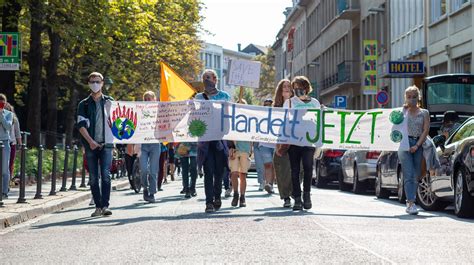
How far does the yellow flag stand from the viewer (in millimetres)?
21547

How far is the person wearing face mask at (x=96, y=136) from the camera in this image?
15383mm

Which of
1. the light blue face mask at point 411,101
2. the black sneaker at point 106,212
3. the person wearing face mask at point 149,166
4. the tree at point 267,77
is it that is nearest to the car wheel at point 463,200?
the light blue face mask at point 411,101

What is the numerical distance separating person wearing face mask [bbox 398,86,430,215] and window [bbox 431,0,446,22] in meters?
25.6

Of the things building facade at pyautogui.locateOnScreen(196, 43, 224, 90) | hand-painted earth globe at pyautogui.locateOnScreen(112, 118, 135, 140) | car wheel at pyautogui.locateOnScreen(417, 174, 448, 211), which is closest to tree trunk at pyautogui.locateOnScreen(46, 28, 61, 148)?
hand-painted earth globe at pyautogui.locateOnScreen(112, 118, 135, 140)

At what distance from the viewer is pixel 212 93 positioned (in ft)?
53.3

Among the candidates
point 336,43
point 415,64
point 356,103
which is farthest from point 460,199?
point 336,43

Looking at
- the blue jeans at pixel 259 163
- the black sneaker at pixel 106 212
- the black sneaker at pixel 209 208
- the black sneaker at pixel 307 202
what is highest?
the blue jeans at pixel 259 163

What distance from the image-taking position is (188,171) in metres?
21.2

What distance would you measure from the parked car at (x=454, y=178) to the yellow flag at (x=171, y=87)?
5.87 meters

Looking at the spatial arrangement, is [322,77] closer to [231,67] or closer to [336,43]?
[336,43]

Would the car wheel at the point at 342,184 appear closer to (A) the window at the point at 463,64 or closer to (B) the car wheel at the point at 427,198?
(B) the car wheel at the point at 427,198

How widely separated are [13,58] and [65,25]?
12.7m

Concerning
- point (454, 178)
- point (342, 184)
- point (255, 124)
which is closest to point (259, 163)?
point (342, 184)

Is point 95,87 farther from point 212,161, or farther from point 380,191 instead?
point 380,191
